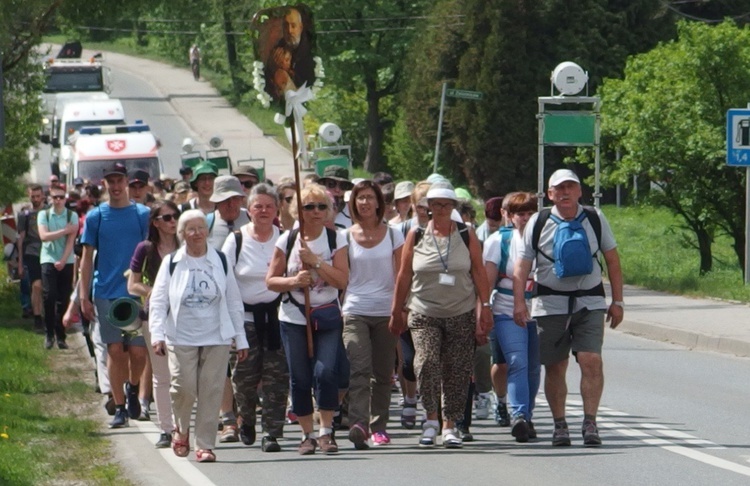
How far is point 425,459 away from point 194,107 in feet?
213

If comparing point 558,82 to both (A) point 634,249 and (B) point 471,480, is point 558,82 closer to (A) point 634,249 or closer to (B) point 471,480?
(A) point 634,249

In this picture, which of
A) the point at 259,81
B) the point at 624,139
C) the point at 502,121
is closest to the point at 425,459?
the point at 259,81

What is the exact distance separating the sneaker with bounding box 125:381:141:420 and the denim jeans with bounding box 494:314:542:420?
2.81 meters

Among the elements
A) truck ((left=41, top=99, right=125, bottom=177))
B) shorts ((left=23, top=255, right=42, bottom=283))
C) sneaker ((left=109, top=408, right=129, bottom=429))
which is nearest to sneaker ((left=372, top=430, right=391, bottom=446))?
sneaker ((left=109, top=408, right=129, bottom=429))

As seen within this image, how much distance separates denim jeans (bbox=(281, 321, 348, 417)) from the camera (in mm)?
10922

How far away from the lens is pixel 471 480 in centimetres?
962

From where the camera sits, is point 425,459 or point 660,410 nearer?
point 425,459

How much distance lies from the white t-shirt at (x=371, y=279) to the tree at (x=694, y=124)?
15.2 metres

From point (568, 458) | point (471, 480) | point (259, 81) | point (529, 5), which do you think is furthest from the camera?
point (529, 5)

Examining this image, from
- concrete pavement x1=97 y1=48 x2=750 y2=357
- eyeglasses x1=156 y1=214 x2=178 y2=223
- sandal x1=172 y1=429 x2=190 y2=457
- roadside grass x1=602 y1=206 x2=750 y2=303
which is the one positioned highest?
eyeglasses x1=156 y1=214 x2=178 y2=223

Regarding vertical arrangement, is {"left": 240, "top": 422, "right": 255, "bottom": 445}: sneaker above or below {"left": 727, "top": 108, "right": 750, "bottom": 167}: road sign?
below

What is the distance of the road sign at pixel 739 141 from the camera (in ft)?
72.0

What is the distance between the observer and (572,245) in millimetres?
10766

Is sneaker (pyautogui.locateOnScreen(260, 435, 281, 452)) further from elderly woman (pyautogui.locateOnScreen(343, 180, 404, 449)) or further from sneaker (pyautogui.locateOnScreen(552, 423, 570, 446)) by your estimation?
sneaker (pyautogui.locateOnScreen(552, 423, 570, 446))
